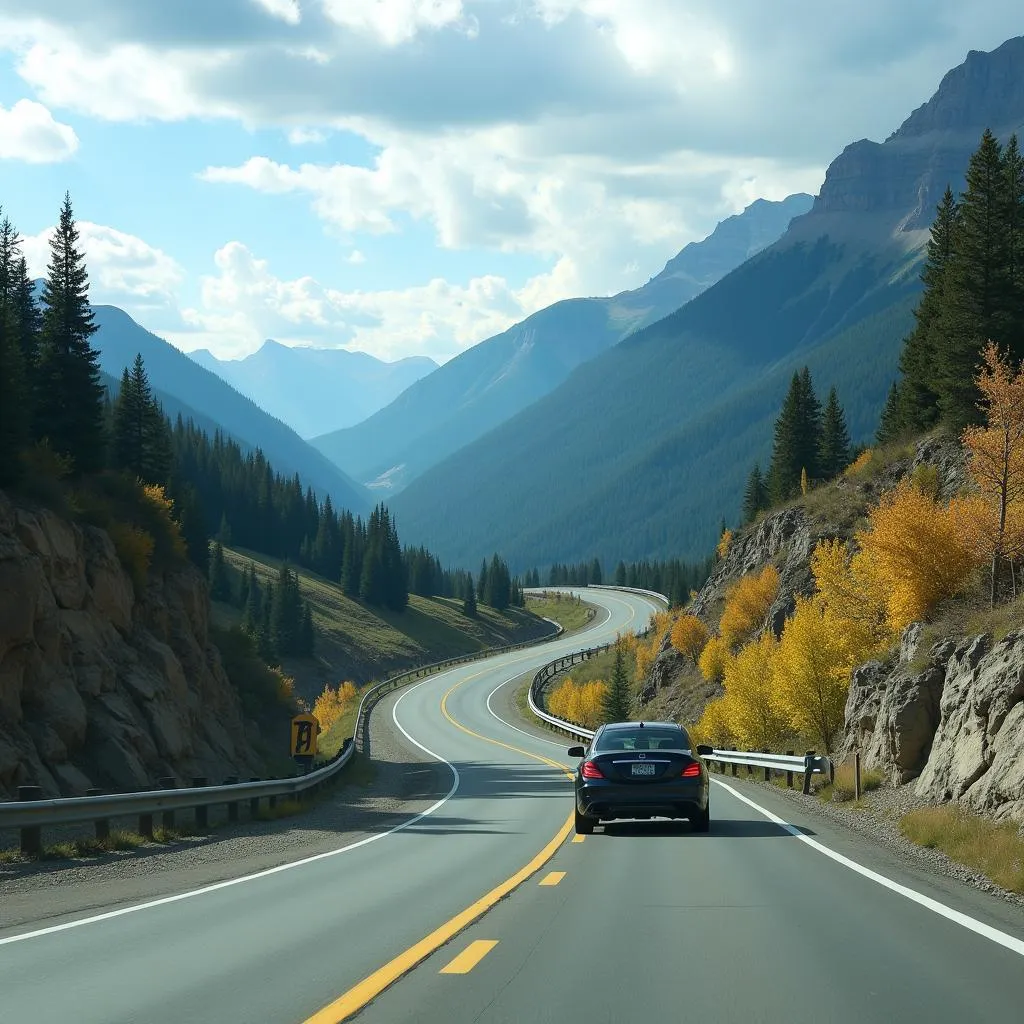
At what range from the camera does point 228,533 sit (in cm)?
15400

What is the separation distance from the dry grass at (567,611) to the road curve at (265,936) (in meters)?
138

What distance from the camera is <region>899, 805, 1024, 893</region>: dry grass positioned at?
12539 millimetres

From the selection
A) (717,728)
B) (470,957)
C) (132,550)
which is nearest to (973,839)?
(470,957)

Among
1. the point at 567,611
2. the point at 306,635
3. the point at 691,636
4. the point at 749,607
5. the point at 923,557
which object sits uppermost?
the point at 567,611

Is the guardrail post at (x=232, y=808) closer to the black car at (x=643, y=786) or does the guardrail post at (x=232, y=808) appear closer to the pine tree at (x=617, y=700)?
the black car at (x=643, y=786)

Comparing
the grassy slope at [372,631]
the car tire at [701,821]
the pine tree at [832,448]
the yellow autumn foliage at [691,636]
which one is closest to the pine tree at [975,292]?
the yellow autumn foliage at [691,636]

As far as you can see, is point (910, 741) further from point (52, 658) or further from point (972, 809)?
point (52, 658)

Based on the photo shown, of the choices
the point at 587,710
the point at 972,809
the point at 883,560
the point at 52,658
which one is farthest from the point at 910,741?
the point at 587,710

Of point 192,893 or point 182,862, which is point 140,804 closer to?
point 182,862

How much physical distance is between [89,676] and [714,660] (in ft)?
132

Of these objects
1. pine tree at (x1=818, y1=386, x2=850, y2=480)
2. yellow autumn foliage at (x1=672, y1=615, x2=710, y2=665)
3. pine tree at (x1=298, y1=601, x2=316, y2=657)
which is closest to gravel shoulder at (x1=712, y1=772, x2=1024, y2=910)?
yellow autumn foliage at (x1=672, y1=615, x2=710, y2=665)

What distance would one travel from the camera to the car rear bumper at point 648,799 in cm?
1744

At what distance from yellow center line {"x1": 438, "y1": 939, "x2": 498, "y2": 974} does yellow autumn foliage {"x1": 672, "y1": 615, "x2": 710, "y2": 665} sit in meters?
65.1

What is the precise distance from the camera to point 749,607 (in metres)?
66.0
